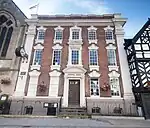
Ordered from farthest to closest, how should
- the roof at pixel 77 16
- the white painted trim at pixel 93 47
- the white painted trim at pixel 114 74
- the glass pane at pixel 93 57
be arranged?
the roof at pixel 77 16
the white painted trim at pixel 93 47
the glass pane at pixel 93 57
the white painted trim at pixel 114 74

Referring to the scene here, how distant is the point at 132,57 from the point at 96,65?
3568 mm

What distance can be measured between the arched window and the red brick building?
235 centimetres

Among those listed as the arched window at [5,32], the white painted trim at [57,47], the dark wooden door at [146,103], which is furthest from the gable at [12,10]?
Result: the dark wooden door at [146,103]

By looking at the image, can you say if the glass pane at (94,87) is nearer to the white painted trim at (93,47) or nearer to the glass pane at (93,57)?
the glass pane at (93,57)

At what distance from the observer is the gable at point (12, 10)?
17675 mm

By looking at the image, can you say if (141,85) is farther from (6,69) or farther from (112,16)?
(6,69)

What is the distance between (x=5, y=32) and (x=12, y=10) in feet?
9.98

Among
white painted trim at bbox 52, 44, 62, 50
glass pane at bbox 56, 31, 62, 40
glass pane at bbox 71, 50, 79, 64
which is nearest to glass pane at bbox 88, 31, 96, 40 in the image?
glass pane at bbox 71, 50, 79, 64

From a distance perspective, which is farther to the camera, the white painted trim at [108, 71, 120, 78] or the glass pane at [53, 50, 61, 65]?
the glass pane at [53, 50, 61, 65]

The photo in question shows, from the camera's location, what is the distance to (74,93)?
14.0 m

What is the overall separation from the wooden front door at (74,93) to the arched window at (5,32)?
834cm

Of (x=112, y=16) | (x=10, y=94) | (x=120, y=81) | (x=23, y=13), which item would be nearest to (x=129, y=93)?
(x=120, y=81)

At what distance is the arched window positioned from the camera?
16.4 m

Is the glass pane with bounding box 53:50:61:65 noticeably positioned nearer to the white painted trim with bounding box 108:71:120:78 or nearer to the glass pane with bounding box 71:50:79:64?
the glass pane with bounding box 71:50:79:64
